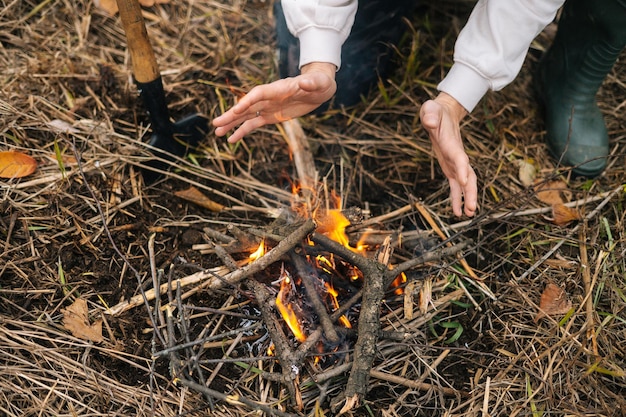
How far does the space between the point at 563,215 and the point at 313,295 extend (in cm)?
118

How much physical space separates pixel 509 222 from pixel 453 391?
2.36ft

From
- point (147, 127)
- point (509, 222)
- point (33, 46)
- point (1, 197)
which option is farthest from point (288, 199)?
point (33, 46)

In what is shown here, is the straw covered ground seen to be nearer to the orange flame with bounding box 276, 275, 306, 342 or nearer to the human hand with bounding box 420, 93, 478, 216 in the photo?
the orange flame with bounding box 276, 275, 306, 342

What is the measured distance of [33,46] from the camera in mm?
2639

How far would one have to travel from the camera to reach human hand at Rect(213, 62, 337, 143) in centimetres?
180

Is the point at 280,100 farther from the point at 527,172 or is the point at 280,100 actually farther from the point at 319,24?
the point at 527,172

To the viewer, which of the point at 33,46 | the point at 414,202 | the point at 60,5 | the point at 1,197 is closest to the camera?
the point at 1,197

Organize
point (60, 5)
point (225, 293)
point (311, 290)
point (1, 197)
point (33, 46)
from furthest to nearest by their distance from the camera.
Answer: point (60, 5) → point (33, 46) → point (1, 197) → point (225, 293) → point (311, 290)

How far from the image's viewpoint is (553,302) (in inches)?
79.9

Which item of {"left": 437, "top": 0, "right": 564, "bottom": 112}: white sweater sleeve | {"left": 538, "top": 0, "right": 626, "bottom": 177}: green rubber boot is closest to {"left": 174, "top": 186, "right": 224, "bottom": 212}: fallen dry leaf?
{"left": 437, "top": 0, "right": 564, "bottom": 112}: white sweater sleeve

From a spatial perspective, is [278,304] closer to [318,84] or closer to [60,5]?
[318,84]

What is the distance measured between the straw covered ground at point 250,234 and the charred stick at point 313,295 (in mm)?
81

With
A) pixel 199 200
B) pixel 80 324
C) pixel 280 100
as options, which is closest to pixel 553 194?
pixel 280 100

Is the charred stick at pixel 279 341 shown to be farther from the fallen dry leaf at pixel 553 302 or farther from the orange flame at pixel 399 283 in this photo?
the fallen dry leaf at pixel 553 302
